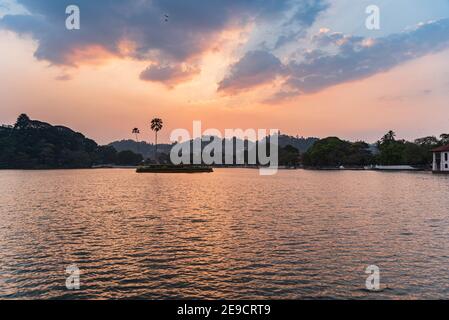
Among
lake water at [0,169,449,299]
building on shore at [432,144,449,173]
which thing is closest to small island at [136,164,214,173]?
building on shore at [432,144,449,173]

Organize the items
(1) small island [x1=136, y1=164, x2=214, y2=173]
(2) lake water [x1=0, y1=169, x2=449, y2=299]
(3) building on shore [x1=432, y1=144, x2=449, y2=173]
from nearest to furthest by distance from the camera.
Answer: (2) lake water [x1=0, y1=169, x2=449, y2=299] < (3) building on shore [x1=432, y1=144, x2=449, y2=173] < (1) small island [x1=136, y1=164, x2=214, y2=173]

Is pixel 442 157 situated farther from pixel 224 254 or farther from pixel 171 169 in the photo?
pixel 224 254

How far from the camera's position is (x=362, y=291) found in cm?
1680

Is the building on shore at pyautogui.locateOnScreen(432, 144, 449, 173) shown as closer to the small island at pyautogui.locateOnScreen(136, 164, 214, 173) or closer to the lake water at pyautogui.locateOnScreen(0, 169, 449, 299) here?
the small island at pyautogui.locateOnScreen(136, 164, 214, 173)

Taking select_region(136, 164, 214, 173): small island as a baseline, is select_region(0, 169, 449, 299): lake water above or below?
below

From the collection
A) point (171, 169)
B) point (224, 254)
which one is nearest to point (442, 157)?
point (171, 169)

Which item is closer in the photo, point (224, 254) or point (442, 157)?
point (224, 254)

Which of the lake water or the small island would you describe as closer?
the lake water

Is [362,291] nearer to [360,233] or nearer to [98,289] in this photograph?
[98,289]

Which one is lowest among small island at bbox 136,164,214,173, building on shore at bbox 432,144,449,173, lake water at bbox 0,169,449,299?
lake water at bbox 0,169,449,299

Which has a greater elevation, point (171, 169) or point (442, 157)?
point (442, 157)

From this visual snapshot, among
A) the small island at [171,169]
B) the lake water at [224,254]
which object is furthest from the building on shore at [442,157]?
the lake water at [224,254]

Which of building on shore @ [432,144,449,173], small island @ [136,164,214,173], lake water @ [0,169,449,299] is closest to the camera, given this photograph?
lake water @ [0,169,449,299]

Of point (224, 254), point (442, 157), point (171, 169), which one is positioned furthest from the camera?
point (171, 169)
